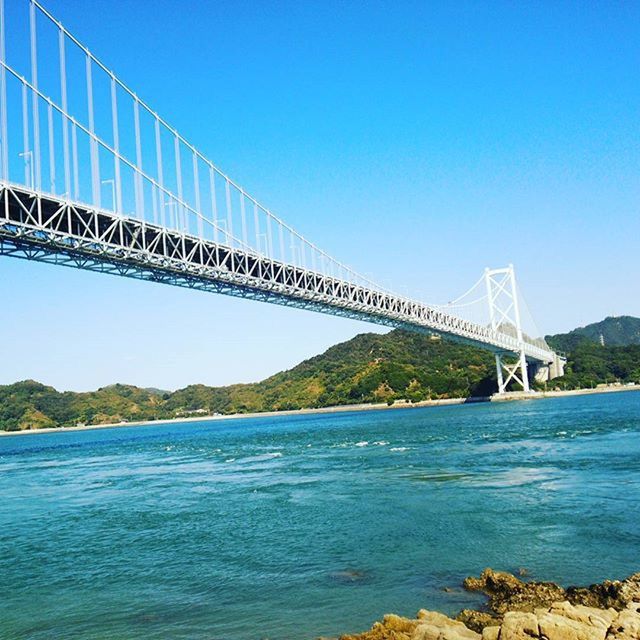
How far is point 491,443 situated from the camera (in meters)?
25.9

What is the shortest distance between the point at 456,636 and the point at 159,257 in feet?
75.8

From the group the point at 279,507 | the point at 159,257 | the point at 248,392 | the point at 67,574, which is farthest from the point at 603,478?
the point at 248,392

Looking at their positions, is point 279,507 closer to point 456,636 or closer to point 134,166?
point 456,636

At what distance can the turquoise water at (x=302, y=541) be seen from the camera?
7.73 metres

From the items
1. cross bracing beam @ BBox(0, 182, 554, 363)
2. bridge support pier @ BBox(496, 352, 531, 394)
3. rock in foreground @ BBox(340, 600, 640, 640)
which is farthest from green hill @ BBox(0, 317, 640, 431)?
rock in foreground @ BBox(340, 600, 640, 640)

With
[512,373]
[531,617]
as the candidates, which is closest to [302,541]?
[531,617]

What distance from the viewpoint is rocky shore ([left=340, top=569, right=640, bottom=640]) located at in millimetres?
5484

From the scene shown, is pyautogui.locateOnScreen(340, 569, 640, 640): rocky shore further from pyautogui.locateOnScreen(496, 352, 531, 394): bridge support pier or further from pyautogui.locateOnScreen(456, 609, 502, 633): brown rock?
pyautogui.locateOnScreen(496, 352, 531, 394): bridge support pier

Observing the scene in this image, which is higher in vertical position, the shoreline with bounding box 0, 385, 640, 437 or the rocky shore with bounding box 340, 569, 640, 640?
the shoreline with bounding box 0, 385, 640, 437

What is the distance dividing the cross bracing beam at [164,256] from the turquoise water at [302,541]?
8553 mm

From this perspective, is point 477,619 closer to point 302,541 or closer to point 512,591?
point 512,591

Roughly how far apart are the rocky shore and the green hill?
74584mm

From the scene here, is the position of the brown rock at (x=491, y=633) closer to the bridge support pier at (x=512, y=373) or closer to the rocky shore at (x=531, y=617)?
the rocky shore at (x=531, y=617)

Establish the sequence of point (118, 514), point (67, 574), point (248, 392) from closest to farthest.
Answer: point (67, 574) → point (118, 514) → point (248, 392)
